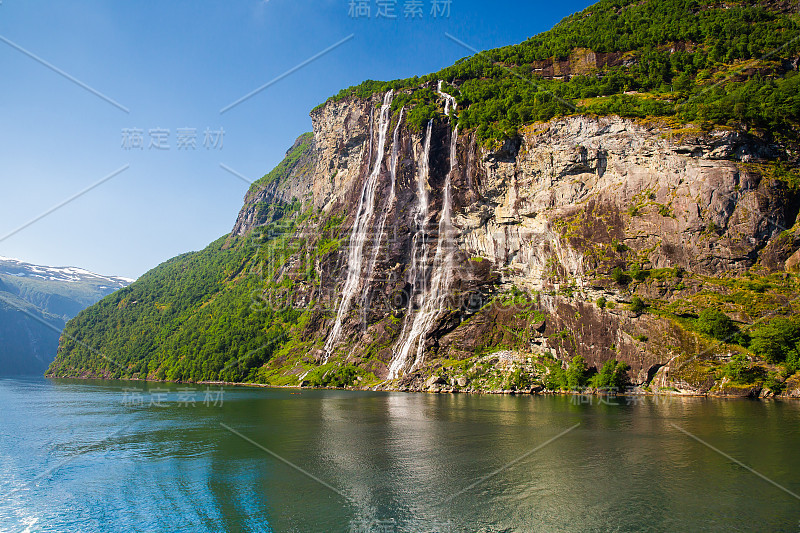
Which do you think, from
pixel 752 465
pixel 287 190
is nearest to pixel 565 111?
pixel 752 465

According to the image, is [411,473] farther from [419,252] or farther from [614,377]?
[419,252]

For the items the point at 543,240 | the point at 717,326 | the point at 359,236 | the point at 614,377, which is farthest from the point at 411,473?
the point at 359,236

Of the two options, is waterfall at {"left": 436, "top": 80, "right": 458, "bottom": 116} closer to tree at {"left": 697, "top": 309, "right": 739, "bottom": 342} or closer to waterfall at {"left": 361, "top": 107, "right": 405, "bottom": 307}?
waterfall at {"left": 361, "top": 107, "right": 405, "bottom": 307}

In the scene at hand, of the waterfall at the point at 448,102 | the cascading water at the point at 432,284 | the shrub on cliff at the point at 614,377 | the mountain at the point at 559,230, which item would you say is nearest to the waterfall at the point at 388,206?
the mountain at the point at 559,230

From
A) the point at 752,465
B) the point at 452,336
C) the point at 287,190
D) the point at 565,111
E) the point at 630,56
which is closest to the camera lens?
the point at 752,465

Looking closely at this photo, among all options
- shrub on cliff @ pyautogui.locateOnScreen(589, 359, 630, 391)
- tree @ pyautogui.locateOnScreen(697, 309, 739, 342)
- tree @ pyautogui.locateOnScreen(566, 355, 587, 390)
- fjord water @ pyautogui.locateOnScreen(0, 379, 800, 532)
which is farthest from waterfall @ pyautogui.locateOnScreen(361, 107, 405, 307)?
tree @ pyautogui.locateOnScreen(697, 309, 739, 342)

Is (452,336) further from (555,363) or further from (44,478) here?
(44,478)
